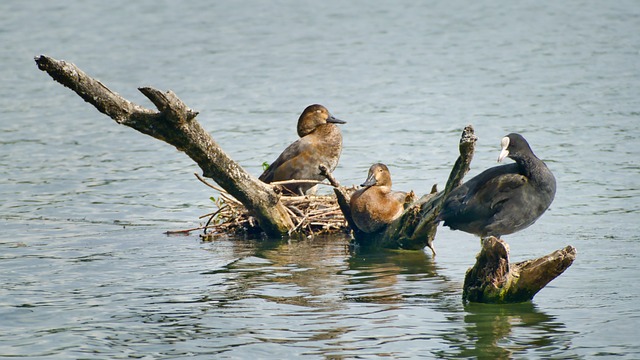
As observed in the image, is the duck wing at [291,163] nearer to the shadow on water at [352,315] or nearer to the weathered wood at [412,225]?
the weathered wood at [412,225]

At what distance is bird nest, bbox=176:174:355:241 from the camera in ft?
39.8

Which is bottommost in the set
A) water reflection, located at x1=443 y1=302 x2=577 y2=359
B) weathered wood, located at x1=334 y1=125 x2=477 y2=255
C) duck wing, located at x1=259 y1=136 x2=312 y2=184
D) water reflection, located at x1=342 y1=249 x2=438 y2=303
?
water reflection, located at x1=443 y1=302 x2=577 y2=359

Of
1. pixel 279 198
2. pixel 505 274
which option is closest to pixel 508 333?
pixel 505 274

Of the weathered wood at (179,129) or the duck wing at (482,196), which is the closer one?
the weathered wood at (179,129)

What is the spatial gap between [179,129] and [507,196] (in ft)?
9.88

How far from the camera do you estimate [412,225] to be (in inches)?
434

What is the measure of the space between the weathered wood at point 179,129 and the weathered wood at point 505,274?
9.29ft

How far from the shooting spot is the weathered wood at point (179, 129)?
876 centimetres

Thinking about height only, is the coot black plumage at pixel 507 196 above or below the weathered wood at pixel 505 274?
above

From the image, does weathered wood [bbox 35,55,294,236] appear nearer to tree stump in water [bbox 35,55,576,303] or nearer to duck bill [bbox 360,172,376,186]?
tree stump in water [bbox 35,55,576,303]

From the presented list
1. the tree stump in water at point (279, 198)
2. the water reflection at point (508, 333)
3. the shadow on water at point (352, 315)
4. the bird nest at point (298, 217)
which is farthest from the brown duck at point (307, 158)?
the water reflection at point (508, 333)

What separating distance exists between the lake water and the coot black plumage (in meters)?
0.67

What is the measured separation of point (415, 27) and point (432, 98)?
8.64m

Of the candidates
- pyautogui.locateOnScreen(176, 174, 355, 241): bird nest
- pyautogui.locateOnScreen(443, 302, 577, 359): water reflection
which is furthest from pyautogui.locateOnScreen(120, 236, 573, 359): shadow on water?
pyautogui.locateOnScreen(176, 174, 355, 241): bird nest
